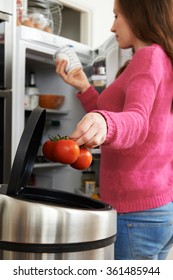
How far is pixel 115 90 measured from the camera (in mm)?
979

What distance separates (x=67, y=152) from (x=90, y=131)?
52mm

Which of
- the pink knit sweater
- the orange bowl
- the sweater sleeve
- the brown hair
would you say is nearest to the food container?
the sweater sleeve

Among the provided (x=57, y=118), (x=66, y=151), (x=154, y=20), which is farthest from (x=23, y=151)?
(x=57, y=118)

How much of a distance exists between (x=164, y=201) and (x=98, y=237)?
42cm

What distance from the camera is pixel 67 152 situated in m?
0.62

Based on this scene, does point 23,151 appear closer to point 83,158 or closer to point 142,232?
point 83,158

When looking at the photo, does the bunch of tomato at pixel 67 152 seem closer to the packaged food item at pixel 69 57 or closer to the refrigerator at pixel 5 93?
the packaged food item at pixel 69 57

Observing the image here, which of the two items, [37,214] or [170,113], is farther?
[170,113]

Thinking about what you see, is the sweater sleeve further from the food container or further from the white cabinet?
the white cabinet

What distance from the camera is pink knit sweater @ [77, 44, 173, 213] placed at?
0.90 meters

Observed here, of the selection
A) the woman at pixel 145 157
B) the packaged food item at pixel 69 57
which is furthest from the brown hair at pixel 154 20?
the packaged food item at pixel 69 57

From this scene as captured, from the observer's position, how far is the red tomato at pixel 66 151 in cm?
61
